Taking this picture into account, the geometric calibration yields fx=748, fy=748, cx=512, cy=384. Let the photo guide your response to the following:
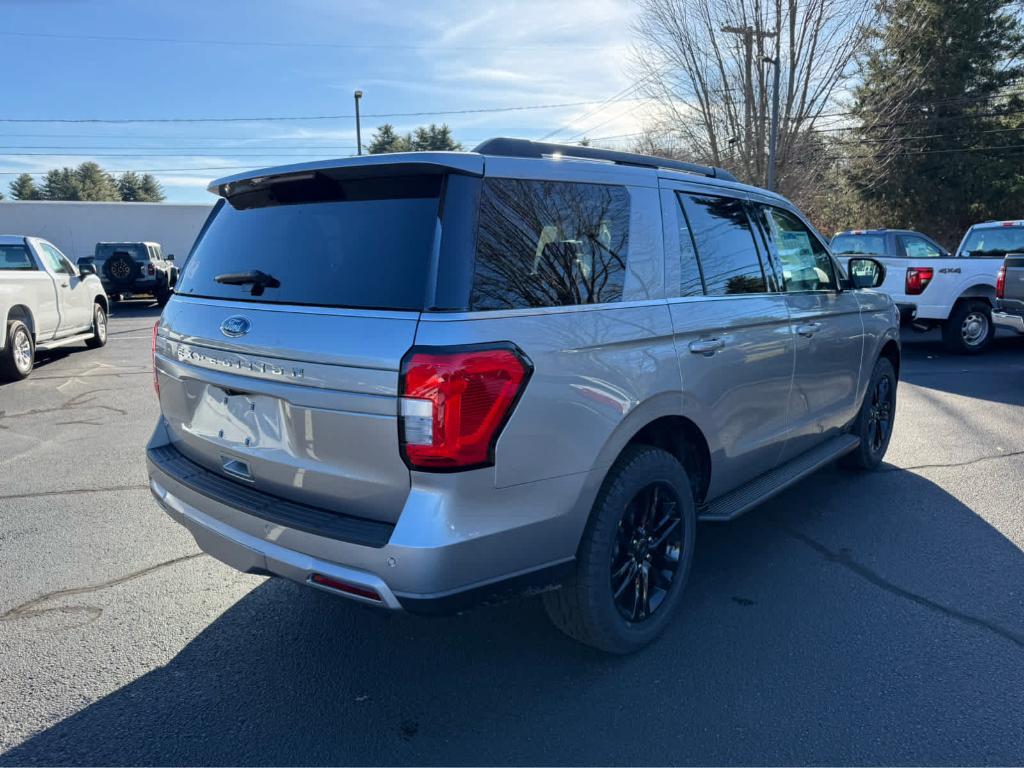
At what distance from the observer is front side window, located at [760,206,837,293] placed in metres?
4.25

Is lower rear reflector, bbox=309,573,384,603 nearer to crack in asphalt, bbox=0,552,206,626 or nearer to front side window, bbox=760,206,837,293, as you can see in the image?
crack in asphalt, bbox=0,552,206,626

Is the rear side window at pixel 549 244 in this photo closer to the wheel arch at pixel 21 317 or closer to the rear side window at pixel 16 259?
the wheel arch at pixel 21 317

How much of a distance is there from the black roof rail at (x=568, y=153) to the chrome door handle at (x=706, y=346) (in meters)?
0.85

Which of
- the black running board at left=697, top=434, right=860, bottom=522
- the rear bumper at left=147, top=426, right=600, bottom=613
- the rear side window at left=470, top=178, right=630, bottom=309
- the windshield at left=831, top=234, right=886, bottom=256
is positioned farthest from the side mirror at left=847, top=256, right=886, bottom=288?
the windshield at left=831, top=234, right=886, bottom=256

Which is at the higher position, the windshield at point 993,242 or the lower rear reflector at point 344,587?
the windshield at point 993,242

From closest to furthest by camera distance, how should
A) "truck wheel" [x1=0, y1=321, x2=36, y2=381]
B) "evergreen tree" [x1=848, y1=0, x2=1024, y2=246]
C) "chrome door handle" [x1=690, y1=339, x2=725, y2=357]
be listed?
"chrome door handle" [x1=690, y1=339, x2=725, y2=357]
"truck wheel" [x1=0, y1=321, x2=36, y2=381]
"evergreen tree" [x1=848, y1=0, x2=1024, y2=246]

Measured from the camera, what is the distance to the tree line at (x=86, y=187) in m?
88.2

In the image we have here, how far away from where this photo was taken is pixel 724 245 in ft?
12.2

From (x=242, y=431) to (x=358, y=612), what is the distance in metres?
1.14

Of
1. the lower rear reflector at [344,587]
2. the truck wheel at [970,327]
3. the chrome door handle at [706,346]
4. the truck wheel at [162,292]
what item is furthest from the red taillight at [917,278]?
the truck wheel at [162,292]

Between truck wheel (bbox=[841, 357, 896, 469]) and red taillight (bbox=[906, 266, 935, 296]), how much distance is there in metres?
6.72

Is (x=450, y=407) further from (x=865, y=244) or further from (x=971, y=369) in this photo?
(x=865, y=244)

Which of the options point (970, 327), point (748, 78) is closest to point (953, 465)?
point (970, 327)

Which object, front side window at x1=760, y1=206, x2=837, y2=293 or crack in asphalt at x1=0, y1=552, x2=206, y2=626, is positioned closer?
crack in asphalt at x1=0, y1=552, x2=206, y2=626
